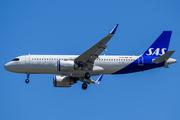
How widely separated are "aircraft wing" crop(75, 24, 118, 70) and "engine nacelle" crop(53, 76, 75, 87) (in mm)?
5152

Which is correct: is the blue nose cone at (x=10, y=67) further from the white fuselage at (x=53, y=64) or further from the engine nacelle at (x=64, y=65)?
the engine nacelle at (x=64, y=65)

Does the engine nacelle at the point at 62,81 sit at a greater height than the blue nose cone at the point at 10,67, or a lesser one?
lesser

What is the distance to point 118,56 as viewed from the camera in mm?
41281

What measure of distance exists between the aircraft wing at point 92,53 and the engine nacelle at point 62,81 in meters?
5.15

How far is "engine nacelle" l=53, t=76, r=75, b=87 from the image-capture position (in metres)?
42.6

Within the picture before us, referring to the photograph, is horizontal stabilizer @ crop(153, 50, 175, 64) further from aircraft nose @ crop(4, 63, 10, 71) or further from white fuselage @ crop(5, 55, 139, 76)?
aircraft nose @ crop(4, 63, 10, 71)

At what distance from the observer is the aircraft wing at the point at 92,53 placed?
3481cm

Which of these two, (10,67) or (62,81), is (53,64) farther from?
(10,67)

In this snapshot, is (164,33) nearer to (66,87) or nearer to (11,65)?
(66,87)

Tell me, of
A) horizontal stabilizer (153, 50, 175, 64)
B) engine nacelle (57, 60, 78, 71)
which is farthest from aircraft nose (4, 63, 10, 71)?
horizontal stabilizer (153, 50, 175, 64)

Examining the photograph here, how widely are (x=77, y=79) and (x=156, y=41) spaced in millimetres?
12458

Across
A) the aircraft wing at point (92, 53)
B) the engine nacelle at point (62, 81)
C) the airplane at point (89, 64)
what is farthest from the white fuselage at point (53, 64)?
the engine nacelle at point (62, 81)

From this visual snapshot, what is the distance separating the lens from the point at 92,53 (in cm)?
3722

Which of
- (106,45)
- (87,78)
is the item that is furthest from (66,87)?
(106,45)
